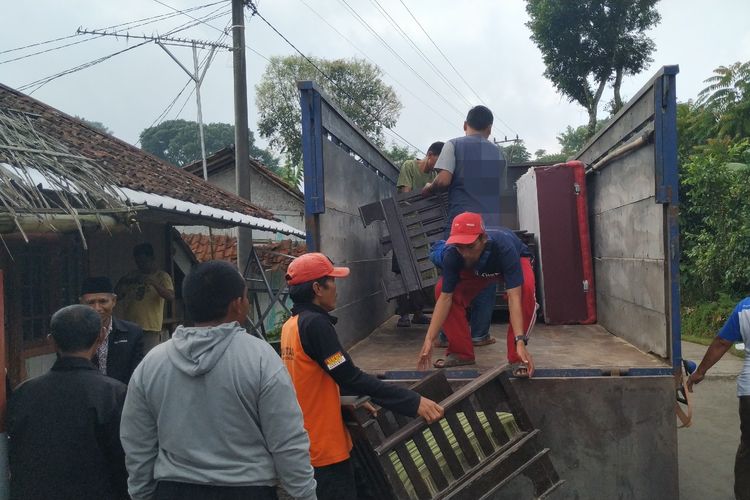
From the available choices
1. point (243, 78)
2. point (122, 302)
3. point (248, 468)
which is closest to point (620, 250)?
point (248, 468)

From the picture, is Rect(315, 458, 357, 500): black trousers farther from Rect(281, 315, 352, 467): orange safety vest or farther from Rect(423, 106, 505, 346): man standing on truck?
Rect(423, 106, 505, 346): man standing on truck

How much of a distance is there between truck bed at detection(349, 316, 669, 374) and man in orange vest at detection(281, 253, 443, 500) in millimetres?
763

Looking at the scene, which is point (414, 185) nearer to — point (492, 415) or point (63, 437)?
point (492, 415)

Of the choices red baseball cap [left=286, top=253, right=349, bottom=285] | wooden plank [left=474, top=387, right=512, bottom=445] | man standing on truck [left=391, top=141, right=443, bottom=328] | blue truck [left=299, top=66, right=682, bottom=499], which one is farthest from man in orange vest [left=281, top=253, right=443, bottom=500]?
man standing on truck [left=391, top=141, right=443, bottom=328]

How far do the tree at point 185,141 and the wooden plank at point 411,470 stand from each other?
159 feet

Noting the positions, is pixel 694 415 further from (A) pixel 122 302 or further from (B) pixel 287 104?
(B) pixel 287 104

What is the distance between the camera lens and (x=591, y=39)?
19.4 meters

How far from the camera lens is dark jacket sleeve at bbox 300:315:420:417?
102 inches

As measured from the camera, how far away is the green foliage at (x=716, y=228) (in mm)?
10344

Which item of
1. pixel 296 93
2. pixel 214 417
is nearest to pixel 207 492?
pixel 214 417

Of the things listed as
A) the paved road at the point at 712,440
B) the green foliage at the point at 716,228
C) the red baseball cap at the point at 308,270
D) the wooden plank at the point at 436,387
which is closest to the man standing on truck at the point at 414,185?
the wooden plank at the point at 436,387

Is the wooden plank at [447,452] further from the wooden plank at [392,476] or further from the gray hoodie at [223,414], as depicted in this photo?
the gray hoodie at [223,414]

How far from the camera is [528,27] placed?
20.2 metres

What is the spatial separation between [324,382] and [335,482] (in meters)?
0.43
